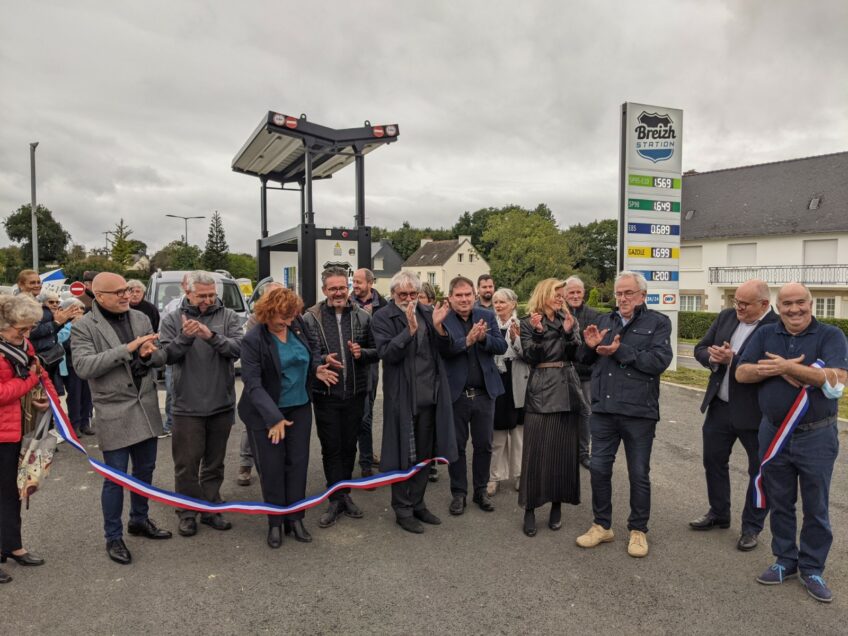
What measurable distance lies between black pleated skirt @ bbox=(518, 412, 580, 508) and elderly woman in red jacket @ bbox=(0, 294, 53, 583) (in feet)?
11.1

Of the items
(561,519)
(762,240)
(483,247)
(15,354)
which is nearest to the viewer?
(15,354)

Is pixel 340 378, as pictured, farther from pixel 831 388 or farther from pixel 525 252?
pixel 525 252

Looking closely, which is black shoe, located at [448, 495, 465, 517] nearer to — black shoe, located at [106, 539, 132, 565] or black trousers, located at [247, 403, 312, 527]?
black trousers, located at [247, 403, 312, 527]

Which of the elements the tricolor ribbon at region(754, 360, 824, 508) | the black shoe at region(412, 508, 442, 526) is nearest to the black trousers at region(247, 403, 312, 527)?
the black shoe at region(412, 508, 442, 526)

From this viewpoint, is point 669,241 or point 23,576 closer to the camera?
point 23,576

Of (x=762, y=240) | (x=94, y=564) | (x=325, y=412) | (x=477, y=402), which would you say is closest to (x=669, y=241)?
(x=477, y=402)

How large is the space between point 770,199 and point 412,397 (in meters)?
37.5

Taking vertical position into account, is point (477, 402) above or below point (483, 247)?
below

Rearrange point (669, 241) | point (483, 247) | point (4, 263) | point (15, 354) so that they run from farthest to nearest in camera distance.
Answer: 1. point (483, 247)
2. point (4, 263)
3. point (669, 241)
4. point (15, 354)

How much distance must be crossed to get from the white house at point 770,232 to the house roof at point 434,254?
101ft

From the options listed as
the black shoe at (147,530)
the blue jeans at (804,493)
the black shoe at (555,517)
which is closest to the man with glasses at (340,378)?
the black shoe at (147,530)

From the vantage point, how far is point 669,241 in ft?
40.6

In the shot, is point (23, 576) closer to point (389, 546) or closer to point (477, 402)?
point (389, 546)

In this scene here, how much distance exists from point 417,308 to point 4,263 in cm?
5828
